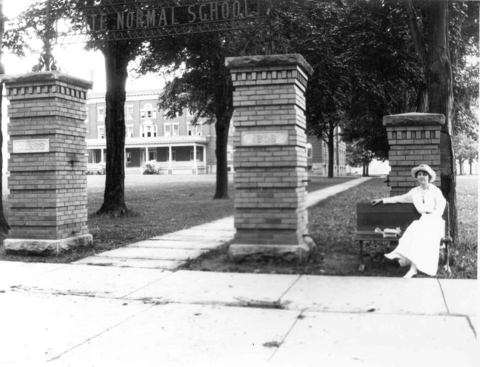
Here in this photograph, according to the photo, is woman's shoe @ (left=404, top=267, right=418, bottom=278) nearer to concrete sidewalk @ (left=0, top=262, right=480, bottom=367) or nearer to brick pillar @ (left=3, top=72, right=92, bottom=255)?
concrete sidewalk @ (left=0, top=262, right=480, bottom=367)

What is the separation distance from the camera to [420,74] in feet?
66.2

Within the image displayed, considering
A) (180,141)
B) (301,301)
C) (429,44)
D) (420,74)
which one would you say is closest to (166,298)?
(301,301)

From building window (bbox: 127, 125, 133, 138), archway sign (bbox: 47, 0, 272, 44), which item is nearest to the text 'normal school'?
archway sign (bbox: 47, 0, 272, 44)

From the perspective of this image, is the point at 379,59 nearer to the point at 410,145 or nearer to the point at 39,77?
the point at 410,145

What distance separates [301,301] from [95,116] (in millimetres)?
63860

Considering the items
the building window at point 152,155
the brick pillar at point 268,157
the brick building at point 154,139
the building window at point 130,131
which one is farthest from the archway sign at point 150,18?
the building window at point 130,131

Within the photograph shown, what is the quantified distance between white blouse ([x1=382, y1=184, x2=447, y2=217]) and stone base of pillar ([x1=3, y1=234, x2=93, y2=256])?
576cm

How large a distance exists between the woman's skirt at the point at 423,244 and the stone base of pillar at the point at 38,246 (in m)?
5.54

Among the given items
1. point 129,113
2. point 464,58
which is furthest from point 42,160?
point 129,113

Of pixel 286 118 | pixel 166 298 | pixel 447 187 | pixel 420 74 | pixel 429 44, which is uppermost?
pixel 420 74

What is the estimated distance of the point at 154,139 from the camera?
6356cm

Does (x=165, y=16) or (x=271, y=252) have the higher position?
(x=165, y=16)

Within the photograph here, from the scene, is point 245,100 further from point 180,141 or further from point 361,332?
point 180,141

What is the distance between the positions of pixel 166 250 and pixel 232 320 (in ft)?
14.4
